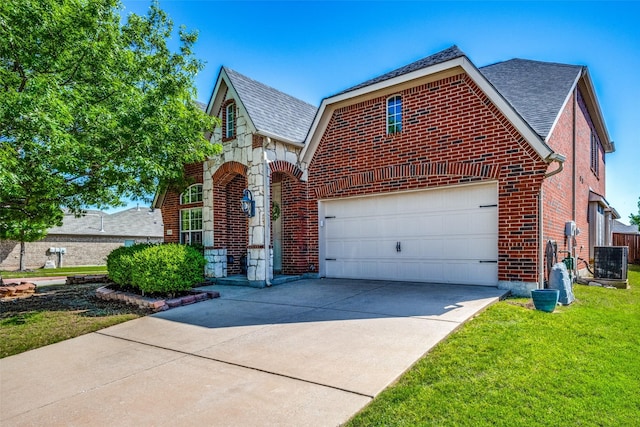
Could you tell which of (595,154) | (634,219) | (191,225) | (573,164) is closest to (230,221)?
(191,225)

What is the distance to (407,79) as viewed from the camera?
912 cm

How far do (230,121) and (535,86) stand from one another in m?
9.00

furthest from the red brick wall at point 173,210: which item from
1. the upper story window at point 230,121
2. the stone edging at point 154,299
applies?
the stone edging at point 154,299

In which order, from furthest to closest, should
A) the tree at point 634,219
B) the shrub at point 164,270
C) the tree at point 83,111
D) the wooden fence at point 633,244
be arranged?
the tree at point 634,219
the wooden fence at point 633,244
the shrub at point 164,270
the tree at point 83,111

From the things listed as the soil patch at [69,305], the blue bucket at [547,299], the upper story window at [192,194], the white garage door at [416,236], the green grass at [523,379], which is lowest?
the soil patch at [69,305]

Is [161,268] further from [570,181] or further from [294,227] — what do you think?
[570,181]

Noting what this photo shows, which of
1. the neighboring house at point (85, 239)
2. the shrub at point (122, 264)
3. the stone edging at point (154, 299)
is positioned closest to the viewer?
the stone edging at point (154, 299)

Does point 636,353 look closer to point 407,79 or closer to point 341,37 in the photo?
point 407,79

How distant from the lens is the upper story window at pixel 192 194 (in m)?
13.1

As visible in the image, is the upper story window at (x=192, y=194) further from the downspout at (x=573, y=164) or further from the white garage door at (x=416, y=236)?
the downspout at (x=573, y=164)

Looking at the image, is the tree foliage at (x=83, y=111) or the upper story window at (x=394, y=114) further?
the upper story window at (x=394, y=114)

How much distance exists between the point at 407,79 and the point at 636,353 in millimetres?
6922

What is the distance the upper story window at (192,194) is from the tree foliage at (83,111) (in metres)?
2.03

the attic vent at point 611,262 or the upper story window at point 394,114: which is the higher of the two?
the upper story window at point 394,114
